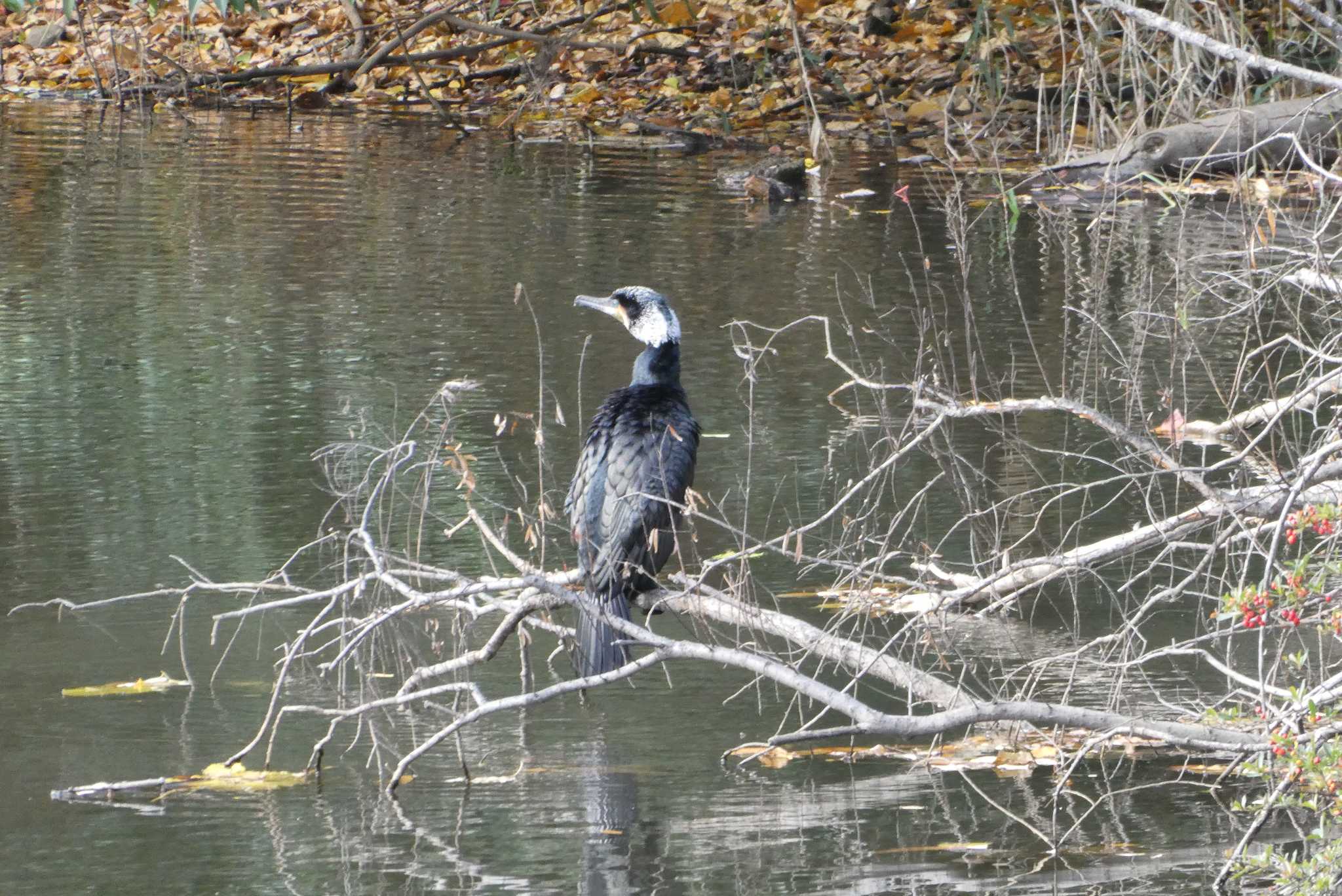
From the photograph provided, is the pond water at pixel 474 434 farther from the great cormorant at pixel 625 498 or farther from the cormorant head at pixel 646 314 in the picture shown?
the cormorant head at pixel 646 314

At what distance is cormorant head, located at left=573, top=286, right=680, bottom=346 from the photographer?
5.91 meters

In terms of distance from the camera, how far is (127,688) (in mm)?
5395

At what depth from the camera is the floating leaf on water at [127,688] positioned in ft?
17.5

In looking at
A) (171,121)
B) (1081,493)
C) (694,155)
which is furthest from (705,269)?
(171,121)

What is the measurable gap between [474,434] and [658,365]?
242 cm

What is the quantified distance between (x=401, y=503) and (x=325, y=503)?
0.29m

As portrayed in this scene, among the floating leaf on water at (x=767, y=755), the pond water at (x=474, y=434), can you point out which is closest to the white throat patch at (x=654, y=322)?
the pond water at (x=474, y=434)

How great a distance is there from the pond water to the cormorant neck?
1.42 ft

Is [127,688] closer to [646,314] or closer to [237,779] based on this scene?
[237,779]

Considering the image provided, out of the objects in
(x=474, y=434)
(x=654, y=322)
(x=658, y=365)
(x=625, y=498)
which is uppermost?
(x=654, y=322)

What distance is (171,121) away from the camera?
19891mm

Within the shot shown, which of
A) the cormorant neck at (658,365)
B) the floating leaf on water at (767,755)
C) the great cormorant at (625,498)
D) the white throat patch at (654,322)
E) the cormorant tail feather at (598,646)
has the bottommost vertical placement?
the floating leaf on water at (767,755)

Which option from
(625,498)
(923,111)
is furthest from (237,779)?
(923,111)

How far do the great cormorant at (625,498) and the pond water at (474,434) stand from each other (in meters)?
0.23
